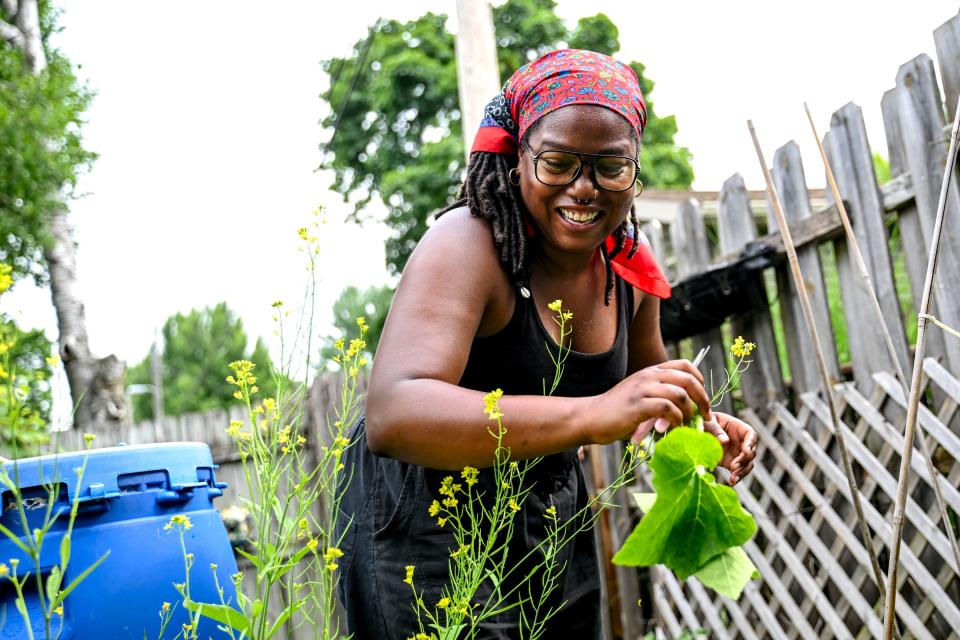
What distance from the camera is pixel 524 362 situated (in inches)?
66.5

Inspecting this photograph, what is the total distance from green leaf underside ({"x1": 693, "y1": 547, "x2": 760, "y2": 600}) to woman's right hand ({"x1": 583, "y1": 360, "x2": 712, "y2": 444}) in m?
0.17

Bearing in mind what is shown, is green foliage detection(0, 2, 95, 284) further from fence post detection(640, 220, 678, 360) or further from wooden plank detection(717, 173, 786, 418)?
wooden plank detection(717, 173, 786, 418)

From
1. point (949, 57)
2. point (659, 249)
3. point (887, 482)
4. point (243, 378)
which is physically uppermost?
point (949, 57)

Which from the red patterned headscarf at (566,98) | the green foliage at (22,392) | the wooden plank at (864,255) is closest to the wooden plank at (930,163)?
the wooden plank at (864,255)

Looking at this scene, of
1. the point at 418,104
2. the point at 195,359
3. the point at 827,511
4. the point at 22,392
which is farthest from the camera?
the point at 195,359

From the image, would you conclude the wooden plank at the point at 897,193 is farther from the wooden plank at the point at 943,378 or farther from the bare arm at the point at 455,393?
the bare arm at the point at 455,393

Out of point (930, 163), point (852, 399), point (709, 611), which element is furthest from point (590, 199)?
point (709, 611)

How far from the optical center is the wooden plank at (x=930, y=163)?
9.09ft

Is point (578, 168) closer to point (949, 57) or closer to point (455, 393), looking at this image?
point (455, 393)

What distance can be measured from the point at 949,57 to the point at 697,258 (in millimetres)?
1645

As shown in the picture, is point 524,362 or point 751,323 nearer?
point 524,362

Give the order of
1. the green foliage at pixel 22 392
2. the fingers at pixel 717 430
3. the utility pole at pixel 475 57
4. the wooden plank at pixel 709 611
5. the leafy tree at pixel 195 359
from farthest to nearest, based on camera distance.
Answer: the leafy tree at pixel 195 359 → the utility pole at pixel 475 57 → the wooden plank at pixel 709 611 → the fingers at pixel 717 430 → the green foliage at pixel 22 392

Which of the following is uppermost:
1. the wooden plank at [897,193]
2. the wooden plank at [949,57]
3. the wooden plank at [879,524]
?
the wooden plank at [949,57]

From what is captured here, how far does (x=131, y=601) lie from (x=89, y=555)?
0.36 feet
